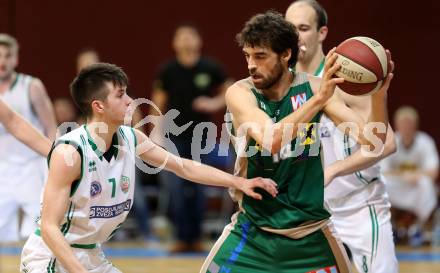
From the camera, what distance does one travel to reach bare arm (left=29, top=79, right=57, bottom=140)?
8.37m

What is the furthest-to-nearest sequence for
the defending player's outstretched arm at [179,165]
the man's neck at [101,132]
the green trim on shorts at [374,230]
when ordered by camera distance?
1. the green trim on shorts at [374,230]
2. the defending player's outstretched arm at [179,165]
3. the man's neck at [101,132]

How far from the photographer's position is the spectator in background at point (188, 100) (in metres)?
11.2

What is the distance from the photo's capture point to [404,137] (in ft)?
38.9

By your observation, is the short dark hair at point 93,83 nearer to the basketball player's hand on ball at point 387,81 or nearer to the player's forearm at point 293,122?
the player's forearm at point 293,122

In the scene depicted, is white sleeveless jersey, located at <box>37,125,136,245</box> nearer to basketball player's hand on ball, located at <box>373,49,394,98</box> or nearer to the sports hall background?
basketball player's hand on ball, located at <box>373,49,394,98</box>

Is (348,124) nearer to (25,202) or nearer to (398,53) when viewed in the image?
(25,202)

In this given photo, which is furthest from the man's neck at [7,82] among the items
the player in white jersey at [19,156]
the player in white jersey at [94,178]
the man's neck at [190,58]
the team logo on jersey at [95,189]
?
the team logo on jersey at [95,189]

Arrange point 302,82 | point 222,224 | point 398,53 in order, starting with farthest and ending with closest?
point 398,53 < point 222,224 < point 302,82

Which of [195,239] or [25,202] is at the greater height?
[25,202]

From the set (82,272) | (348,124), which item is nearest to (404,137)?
(348,124)

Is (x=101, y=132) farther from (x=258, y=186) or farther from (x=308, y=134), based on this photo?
(x=308, y=134)

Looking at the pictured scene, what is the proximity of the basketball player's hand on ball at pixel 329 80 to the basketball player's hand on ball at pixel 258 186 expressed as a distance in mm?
584

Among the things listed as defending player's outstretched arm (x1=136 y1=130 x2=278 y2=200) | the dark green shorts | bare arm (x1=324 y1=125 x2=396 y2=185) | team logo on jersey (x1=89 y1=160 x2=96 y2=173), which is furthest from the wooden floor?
team logo on jersey (x1=89 y1=160 x2=96 y2=173)

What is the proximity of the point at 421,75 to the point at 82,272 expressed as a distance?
9.93 metres
